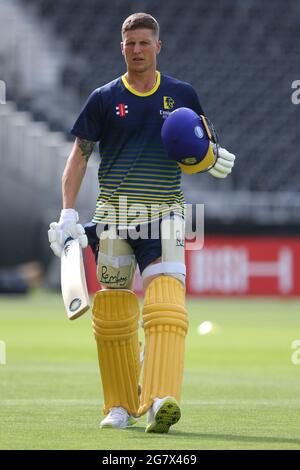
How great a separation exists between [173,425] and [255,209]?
16305 millimetres

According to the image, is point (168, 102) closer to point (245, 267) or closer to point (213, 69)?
point (245, 267)

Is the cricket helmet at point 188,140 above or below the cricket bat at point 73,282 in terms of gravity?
above

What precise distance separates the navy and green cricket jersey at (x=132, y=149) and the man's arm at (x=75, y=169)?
8 centimetres

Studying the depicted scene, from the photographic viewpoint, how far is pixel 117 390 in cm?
552

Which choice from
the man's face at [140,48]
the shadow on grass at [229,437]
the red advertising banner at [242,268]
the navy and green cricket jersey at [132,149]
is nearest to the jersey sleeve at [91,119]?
the navy and green cricket jersey at [132,149]

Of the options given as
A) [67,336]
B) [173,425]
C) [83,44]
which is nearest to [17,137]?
[83,44]

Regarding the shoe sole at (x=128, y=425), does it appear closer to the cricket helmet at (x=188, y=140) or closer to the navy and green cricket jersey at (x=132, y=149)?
the navy and green cricket jersey at (x=132, y=149)

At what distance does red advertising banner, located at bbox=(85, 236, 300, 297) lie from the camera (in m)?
19.8

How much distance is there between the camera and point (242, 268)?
787 inches

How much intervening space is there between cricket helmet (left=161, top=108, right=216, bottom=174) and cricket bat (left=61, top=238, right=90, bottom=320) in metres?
0.64

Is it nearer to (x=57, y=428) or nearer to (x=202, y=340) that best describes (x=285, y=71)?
(x=202, y=340)

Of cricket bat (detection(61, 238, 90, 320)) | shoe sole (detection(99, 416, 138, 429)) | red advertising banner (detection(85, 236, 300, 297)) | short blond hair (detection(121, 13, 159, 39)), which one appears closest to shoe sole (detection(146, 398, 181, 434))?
shoe sole (detection(99, 416, 138, 429))

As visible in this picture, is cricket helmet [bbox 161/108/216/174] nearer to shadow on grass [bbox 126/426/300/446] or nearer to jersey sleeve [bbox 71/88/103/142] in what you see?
jersey sleeve [bbox 71/88/103/142]

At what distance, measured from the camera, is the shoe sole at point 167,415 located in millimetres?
4893
